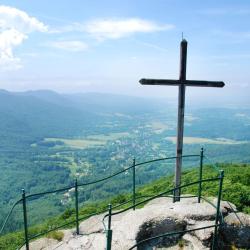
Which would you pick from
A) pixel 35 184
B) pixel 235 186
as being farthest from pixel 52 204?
pixel 235 186

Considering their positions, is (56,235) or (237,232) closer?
(237,232)

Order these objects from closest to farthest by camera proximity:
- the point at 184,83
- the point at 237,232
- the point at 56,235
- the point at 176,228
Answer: the point at 237,232, the point at 176,228, the point at 184,83, the point at 56,235

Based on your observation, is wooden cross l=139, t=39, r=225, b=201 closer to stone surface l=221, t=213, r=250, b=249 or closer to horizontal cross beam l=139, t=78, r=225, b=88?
horizontal cross beam l=139, t=78, r=225, b=88

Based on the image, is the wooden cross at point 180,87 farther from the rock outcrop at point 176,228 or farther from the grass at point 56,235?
the grass at point 56,235

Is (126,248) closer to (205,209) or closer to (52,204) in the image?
(205,209)

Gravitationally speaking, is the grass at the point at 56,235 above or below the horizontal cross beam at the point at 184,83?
below

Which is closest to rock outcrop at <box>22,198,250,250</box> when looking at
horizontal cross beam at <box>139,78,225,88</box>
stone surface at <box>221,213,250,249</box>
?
stone surface at <box>221,213,250,249</box>

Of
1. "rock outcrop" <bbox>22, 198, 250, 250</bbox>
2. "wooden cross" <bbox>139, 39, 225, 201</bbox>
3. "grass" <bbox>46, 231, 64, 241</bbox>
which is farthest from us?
"grass" <bbox>46, 231, 64, 241</bbox>

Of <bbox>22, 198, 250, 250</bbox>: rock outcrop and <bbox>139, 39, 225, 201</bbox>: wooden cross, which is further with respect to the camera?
<bbox>139, 39, 225, 201</bbox>: wooden cross

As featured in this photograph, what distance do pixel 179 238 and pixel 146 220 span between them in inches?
34.2

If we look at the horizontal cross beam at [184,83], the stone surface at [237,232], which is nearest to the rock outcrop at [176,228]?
the stone surface at [237,232]

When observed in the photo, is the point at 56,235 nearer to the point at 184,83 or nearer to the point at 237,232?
the point at 237,232

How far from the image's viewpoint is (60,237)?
452 inches

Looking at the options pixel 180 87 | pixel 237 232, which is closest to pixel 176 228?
pixel 237 232
